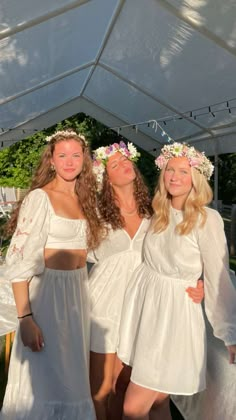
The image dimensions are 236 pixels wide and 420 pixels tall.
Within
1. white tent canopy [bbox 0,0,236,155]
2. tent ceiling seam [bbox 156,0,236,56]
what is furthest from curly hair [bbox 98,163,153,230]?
tent ceiling seam [bbox 156,0,236,56]

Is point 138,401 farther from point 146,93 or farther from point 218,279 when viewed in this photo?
point 146,93

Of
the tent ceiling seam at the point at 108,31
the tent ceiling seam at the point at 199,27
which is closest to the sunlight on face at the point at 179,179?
the tent ceiling seam at the point at 199,27

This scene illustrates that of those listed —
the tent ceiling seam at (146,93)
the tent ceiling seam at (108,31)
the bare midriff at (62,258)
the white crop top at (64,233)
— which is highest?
the tent ceiling seam at (108,31)

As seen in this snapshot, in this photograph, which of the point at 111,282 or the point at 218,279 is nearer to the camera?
the point at 218,279

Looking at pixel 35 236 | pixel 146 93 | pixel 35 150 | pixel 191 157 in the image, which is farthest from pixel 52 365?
pixel 35 150

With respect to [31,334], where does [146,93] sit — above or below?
above

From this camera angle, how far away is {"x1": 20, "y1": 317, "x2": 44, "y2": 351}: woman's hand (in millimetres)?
1906

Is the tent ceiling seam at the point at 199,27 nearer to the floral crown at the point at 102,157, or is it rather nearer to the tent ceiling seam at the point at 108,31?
the tent ceiling seam at the point at 108,31

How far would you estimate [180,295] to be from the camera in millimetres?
2039

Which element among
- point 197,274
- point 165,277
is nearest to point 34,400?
point 165,277

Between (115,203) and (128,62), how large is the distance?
4.57 metres

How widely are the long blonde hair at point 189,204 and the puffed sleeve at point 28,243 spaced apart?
59 cm

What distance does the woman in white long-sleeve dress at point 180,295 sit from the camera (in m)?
1.97

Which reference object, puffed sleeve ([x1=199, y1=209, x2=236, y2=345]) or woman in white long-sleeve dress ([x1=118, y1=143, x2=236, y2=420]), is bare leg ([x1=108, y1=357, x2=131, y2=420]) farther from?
puffed sleeve ([x1=199, y1=209, x2=236, y2=345])
